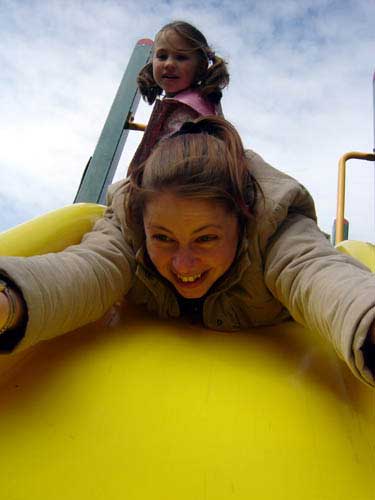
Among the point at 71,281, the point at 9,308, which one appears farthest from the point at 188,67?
the point at 9,308

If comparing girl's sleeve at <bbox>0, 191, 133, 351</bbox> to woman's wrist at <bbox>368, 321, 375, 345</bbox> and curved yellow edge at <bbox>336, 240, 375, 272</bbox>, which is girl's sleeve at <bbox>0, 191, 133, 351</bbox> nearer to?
woman's wrist at <bbox>368, 321, 375, 345</bbox>

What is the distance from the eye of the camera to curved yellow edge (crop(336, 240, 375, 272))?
91 cm

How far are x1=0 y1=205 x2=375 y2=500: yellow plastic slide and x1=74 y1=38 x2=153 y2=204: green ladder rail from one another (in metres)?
0.84

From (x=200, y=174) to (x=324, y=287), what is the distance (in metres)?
0.23

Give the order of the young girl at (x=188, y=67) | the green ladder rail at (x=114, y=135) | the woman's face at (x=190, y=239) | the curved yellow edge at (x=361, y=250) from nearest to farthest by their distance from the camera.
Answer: the woman's face at (x=190, y=239) → the curved yellow edge at (x=361, y=250) → the young girl at (x=188, y=67) → the green ladder rail at (x=114, y=135)

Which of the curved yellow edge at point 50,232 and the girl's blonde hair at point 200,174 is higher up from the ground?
the girl's blonde hair at point 200,174

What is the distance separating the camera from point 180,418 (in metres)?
0.48

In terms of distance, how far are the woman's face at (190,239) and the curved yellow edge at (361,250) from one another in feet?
1.20

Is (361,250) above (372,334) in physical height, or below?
above

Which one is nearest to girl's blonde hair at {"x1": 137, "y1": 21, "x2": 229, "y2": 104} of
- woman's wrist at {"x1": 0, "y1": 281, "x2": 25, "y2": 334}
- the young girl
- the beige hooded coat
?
the young girl

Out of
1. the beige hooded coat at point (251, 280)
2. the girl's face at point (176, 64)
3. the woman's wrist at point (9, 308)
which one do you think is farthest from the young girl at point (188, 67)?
the woman's wrist at point (9, 308)

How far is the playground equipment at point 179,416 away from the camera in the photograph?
16.1 inches

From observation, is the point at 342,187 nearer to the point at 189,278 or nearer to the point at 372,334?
the point at 189,278

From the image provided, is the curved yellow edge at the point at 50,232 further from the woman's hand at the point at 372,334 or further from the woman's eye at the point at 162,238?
the woman's hand at the point at 372,334
